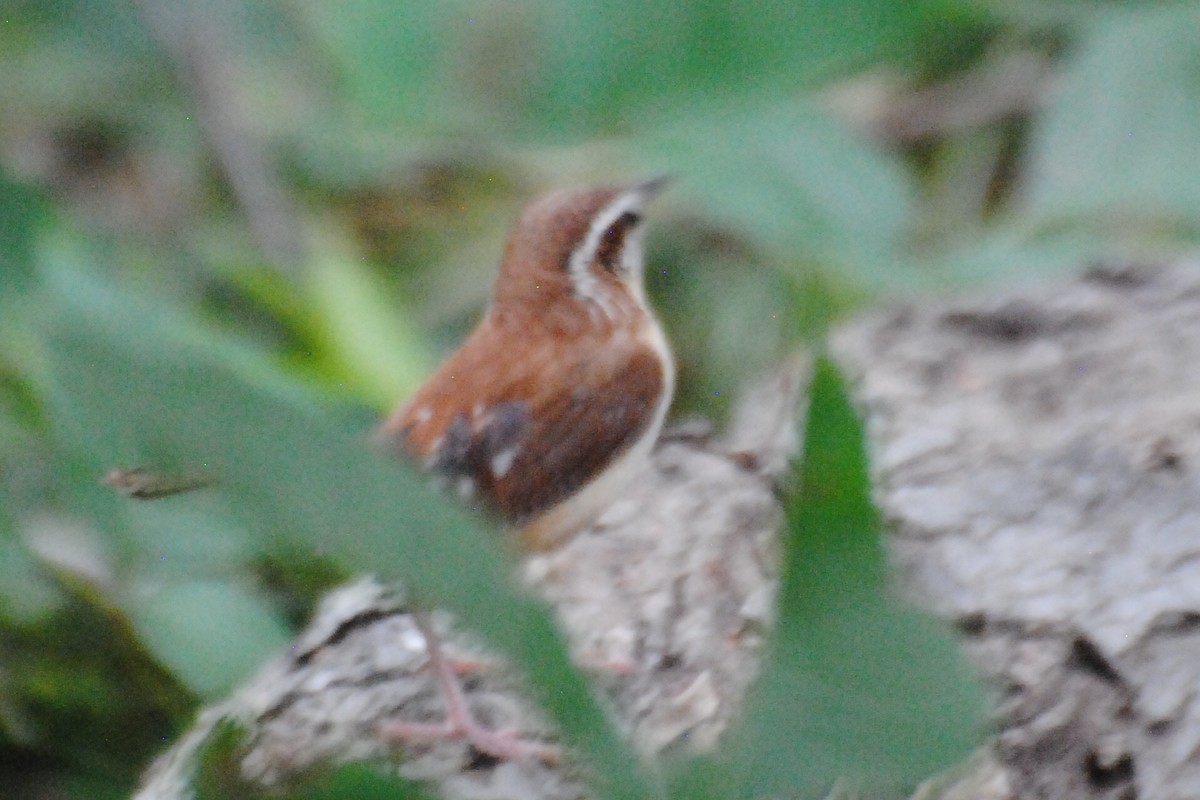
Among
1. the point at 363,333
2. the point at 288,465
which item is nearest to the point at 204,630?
the point at 288,465

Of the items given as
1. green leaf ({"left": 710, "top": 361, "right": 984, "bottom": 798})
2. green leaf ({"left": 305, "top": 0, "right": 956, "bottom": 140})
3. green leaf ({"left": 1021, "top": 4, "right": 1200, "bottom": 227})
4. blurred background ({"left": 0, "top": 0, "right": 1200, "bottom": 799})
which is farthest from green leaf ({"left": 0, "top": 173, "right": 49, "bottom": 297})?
green leaf ({"left": 1021, "top": 4, "right": 1200, "bottom": 227})

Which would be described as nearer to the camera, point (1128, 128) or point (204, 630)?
point (204, 630)

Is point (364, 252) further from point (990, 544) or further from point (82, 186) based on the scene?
point (990, 544)

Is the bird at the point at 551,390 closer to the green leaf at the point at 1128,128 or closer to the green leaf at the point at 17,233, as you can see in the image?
the green leaf at the point at 17,233

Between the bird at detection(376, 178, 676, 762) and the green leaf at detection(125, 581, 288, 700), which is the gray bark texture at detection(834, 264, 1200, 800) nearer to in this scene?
the bird at detection(376, 178, 676, 762)

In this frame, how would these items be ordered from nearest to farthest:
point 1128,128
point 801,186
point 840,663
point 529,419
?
point 840,663, point 529,419, point 801,186, point 1128,128

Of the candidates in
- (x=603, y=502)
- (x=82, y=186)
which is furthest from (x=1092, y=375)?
(x=82, y=186)

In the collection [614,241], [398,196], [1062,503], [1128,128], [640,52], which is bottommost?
[1062,503]

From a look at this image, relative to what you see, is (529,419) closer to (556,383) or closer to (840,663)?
(556,383)
